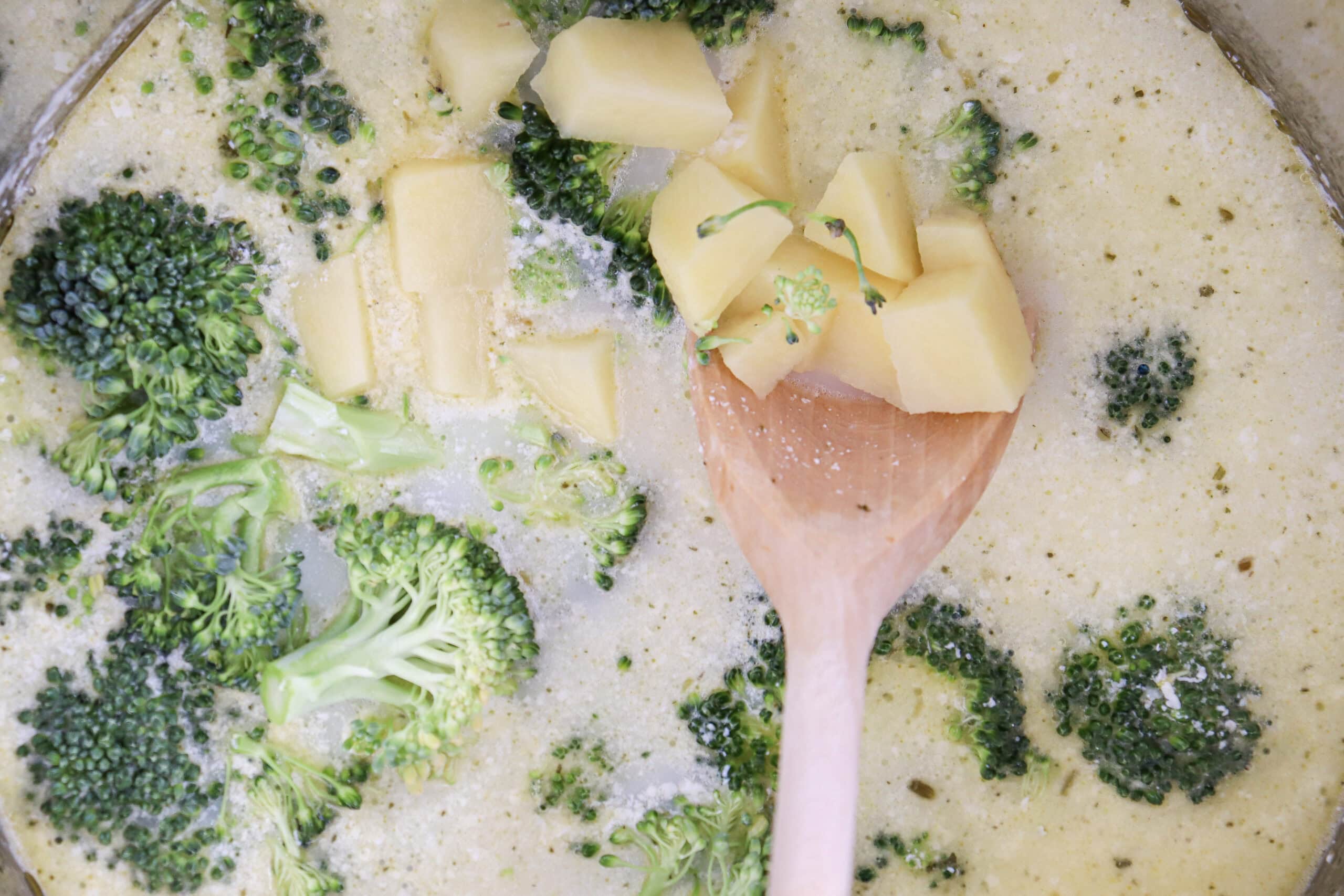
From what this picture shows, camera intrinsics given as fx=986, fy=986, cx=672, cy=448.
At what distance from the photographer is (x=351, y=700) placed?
2.20 meters

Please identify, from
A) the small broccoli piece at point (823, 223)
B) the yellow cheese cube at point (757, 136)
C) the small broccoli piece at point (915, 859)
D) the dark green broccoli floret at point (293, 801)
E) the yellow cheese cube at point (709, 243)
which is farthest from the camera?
the small broccoli piece at point (915, 859)

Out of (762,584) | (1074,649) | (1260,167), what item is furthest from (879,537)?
(1260,167)

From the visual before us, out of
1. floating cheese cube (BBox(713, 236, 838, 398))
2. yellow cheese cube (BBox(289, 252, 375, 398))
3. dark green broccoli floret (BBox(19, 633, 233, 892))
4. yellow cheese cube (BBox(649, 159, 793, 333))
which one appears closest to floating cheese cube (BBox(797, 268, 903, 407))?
floating cheese cube (BBox(713, 236, 838, 398))

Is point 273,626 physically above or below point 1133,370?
below

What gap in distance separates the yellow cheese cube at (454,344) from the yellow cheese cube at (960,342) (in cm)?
86

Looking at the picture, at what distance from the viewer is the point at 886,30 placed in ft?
6.68

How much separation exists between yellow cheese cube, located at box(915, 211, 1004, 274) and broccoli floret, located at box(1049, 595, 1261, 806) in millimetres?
861

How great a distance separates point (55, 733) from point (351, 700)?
58 cm

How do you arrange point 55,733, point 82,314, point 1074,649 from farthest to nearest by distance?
point 1074,649, point 55,733, point 82,314

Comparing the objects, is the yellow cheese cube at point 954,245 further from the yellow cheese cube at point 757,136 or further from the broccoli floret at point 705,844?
the broccoli floret at point 705,844

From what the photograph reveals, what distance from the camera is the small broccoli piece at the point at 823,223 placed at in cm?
176

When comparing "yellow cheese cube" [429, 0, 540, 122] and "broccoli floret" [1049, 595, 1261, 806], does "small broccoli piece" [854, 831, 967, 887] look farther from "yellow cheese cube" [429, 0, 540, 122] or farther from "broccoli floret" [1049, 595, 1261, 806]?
"yellow cheese cube" [429, 0, 540, 122]

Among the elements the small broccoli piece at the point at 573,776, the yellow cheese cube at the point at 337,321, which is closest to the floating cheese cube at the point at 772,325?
the yellow cheese cube at the point at 337,321

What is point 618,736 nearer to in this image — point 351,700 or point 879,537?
point 351,700
